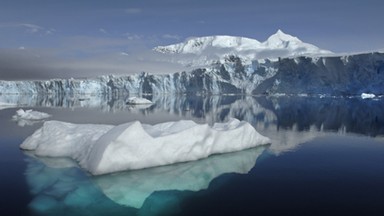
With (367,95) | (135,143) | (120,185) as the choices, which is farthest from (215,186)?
(367,95)

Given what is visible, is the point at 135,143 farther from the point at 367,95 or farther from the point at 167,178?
the point at 367,95

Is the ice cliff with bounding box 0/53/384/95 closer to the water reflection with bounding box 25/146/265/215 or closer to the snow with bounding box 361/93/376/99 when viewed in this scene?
the snow with bounding box 361/93/376/99

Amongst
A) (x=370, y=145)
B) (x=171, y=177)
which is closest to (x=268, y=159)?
(x=171, y=177)

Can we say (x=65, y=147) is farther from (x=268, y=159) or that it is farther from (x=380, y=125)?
(x=380, y=125)

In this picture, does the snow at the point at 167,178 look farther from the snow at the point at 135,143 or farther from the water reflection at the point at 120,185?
the snow at the point at 135,143

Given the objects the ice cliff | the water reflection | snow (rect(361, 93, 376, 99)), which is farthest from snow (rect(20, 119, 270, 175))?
snow (rect(361, 93, 376, 99))
